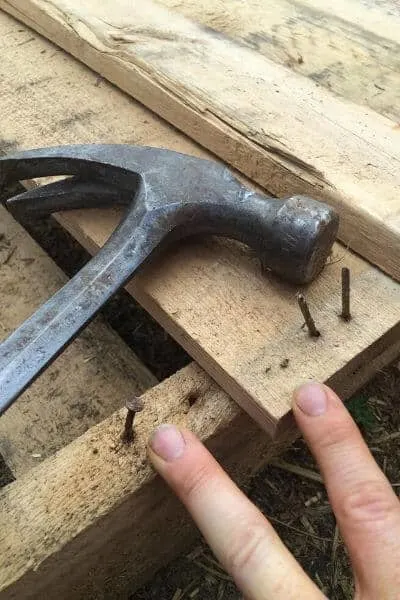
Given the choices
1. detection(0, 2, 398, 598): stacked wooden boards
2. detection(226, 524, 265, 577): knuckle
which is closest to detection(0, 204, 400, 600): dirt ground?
detection(0, 2, 398, 598): stacked wooden boards

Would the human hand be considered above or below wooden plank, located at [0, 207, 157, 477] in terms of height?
above

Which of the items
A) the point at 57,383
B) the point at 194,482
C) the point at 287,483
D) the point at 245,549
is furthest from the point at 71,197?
the point at 287,483

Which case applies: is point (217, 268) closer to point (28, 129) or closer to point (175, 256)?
point (175, 256)

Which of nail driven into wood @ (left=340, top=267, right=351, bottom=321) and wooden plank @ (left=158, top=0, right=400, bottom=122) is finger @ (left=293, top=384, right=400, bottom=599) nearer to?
nail driven into wood @ (left=340, top=267, right=351, bottom=321)

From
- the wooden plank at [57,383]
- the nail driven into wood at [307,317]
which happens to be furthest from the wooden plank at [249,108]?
the wooden plank at [57,383]

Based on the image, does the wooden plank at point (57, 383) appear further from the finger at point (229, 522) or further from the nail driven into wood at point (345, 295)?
the nail driven into wood at point (345, 295)

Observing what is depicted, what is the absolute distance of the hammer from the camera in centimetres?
92

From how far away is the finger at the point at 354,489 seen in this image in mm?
862

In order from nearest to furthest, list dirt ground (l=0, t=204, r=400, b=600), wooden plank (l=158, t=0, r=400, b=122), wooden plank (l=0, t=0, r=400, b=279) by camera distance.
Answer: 1. wooden plank (l=0, t=0, r=400, b=279)
2. dirt ground (l=0, t=204, r=400, b=600)
3. wooden plank (l=158, t=0, r=400, b=122)

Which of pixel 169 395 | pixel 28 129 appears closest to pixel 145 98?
pixel 28 129

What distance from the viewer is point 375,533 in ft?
2.89

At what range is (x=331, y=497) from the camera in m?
0.94

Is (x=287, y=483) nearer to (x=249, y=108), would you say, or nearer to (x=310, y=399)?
(x=310, y=399)

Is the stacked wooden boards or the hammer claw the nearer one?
the stacked wooden boards
